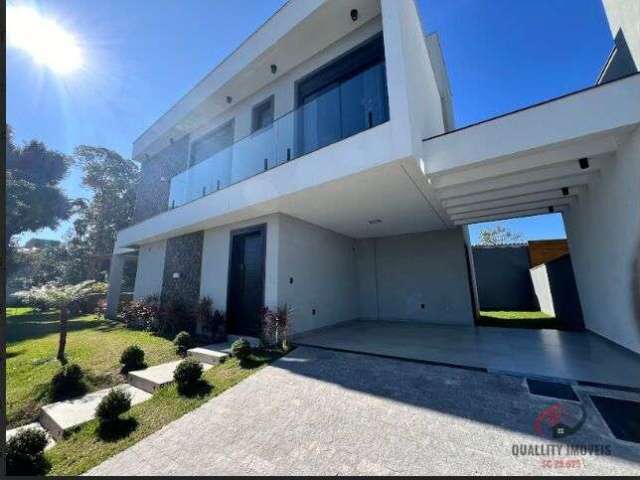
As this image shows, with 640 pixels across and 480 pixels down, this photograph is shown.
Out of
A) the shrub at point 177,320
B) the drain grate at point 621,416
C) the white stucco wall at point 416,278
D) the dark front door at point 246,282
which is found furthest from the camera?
the white stucco wall at point 416,278

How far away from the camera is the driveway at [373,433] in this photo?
2.25 meters

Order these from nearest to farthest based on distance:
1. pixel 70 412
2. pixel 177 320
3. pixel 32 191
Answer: pixel 70 412 → pixel 177 320 → pixel 32 191

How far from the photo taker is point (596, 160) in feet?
16.0

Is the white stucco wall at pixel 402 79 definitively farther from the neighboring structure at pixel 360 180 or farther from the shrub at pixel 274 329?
the shrub at pixel 274 329

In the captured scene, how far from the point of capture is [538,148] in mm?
4188

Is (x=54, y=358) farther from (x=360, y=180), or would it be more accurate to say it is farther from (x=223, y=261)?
(x=360, y=180)

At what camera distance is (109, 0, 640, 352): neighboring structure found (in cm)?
452

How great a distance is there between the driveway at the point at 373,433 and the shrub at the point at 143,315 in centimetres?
692

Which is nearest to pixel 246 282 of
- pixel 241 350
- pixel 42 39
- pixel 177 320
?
pixel 241 350

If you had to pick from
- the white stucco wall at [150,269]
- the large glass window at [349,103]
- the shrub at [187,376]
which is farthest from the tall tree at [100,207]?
the shrub at [187,376]

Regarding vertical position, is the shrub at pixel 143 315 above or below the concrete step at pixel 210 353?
above

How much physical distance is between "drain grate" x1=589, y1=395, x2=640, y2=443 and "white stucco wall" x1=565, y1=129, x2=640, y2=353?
95.7 inches

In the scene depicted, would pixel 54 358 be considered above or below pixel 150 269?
below

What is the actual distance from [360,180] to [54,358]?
813 cm
